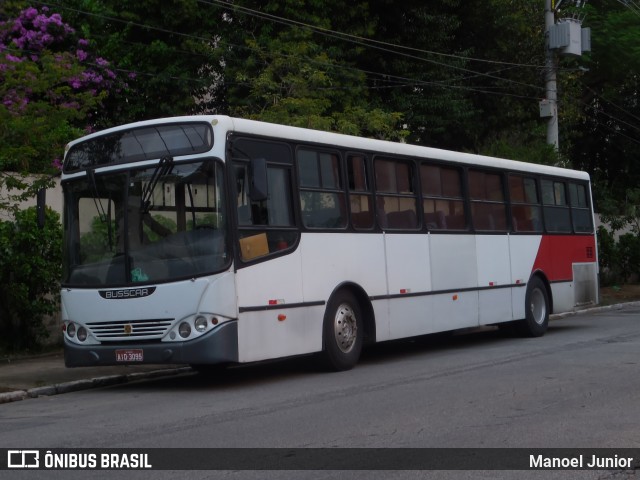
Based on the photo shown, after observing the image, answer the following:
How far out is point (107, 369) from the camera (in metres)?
14.1

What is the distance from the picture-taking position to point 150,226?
11375 mm

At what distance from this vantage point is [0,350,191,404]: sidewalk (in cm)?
1198

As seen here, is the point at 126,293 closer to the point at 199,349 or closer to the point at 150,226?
the point at 150,226

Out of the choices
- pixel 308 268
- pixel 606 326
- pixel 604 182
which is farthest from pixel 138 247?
pixel 604 182

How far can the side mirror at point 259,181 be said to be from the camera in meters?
11.2

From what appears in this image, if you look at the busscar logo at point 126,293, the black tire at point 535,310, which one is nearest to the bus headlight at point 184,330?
the busscar logo at point 126,293

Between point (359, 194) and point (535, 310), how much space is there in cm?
594

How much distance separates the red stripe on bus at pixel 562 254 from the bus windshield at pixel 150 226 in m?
8.56

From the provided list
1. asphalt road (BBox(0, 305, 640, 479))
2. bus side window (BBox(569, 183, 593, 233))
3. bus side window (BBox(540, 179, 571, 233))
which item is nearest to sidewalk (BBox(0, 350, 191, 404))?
asphalt road (BBox(0, 305, 640, 479))

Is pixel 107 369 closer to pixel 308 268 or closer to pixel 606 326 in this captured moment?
pixel 308 268

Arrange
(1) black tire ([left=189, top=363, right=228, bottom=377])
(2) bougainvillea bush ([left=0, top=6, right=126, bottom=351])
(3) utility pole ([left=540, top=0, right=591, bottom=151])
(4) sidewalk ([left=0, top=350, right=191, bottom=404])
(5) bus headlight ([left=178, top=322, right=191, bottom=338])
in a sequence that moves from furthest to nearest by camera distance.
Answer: (3) utility pole ([left=540, top=0, right=591, bottom=151]) < (2) bougainvillea bush ([left=0, top=6, right=126, bottom=351]) < (1) black tire ([left=189, top=363, right=228, bottom=377]) < (4) sidewalk ([left=0, top=350, right=191, bottom=404]) < (5) bus headlight ([left=178, top=322, right=191, bottom=338])

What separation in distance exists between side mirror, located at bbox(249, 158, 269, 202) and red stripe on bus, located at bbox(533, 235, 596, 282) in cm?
812

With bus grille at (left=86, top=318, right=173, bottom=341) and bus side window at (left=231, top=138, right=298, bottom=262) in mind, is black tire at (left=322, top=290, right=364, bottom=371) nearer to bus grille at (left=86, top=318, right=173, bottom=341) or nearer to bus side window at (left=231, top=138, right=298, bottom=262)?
bus side window at (left=231, top=138, right=298, bottom=262)

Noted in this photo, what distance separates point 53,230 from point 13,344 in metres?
1.98
